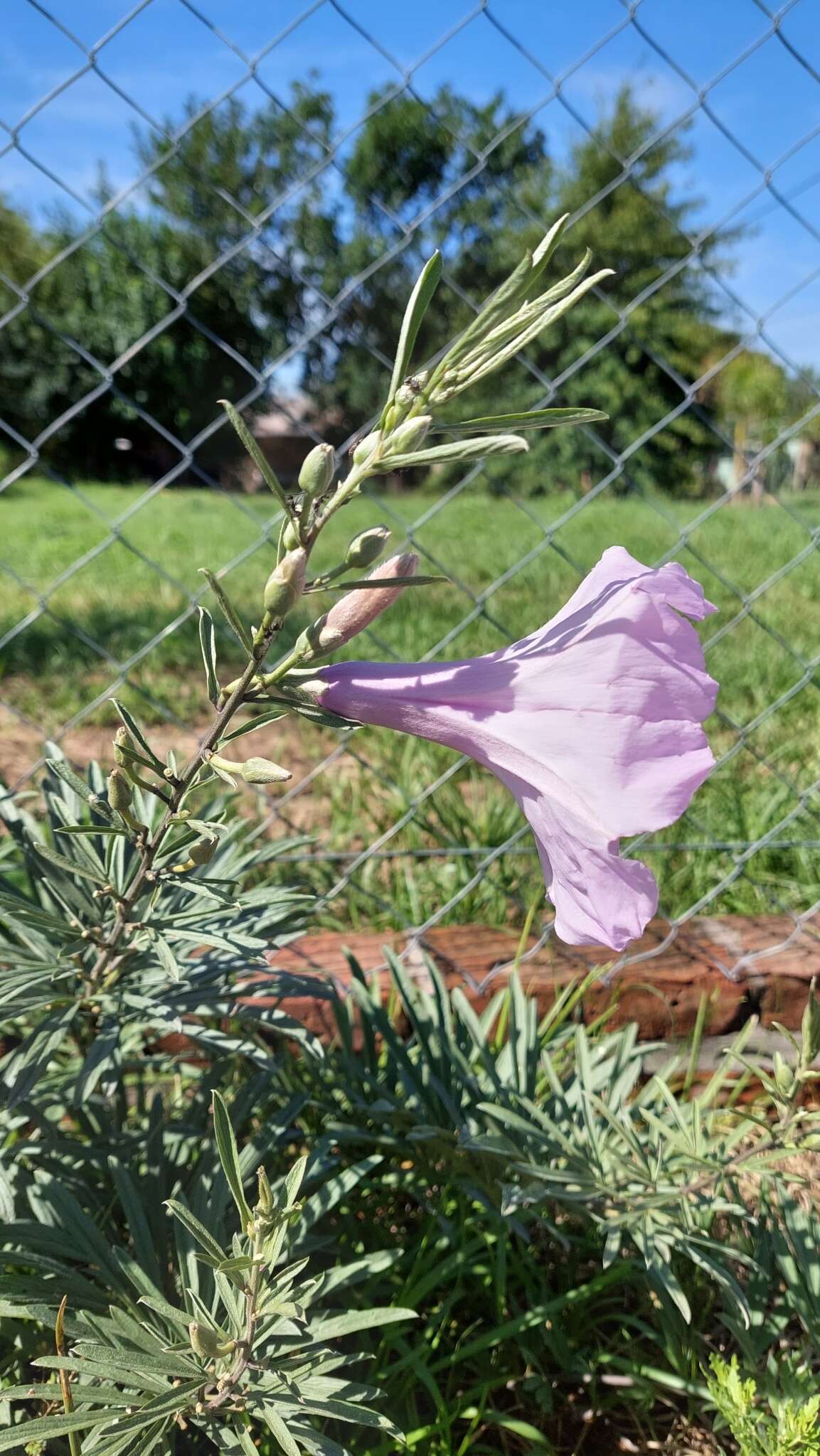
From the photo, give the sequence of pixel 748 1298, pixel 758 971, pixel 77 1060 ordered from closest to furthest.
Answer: pixel 748 1298 → pixel 77 1060 → pixel 758 971

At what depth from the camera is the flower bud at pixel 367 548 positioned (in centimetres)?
51

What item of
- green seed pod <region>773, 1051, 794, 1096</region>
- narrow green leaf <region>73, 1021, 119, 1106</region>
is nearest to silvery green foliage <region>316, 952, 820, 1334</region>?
green seed pod <region>773, 1051, 794, 1096</region>

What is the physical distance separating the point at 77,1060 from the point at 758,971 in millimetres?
955

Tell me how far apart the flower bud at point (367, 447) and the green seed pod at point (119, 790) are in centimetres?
22

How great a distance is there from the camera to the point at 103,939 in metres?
0.84

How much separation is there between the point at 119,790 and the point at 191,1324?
35 centimetres

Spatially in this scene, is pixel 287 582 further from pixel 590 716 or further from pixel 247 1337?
pixel 247 1337

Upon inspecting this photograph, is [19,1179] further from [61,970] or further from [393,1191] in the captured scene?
[393,1191]

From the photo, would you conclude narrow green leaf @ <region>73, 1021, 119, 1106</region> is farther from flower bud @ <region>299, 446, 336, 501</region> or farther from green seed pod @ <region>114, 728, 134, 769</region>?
flower bud @ <region>299, 446, 336, 501</region>

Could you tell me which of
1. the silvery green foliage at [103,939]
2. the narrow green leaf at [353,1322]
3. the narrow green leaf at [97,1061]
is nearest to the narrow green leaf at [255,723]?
the silvery green foliage at [103,939]

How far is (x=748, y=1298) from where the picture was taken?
3.31ft

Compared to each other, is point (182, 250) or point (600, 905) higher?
point (182, 250)

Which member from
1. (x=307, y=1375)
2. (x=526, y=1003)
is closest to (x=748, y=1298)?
(x=526, y=1003)

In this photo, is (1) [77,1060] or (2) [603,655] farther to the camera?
(1) [77,1060]
